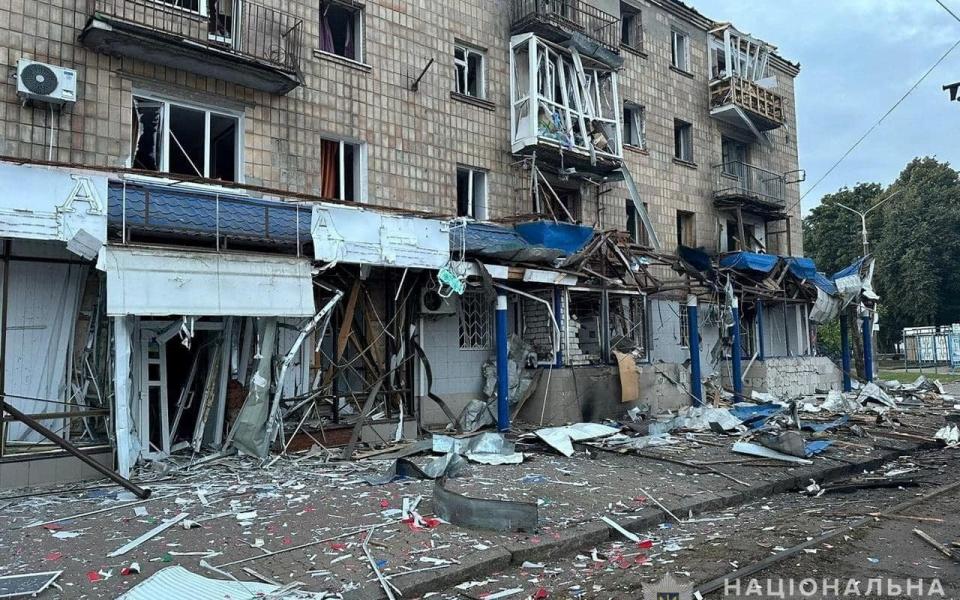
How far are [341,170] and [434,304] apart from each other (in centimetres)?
308

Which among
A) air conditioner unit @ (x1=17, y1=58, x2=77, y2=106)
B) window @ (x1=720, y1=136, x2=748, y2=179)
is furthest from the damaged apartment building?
window @ (x1=720, y1=136, x2=748, y2=179)

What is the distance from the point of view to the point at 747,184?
73.1 feet

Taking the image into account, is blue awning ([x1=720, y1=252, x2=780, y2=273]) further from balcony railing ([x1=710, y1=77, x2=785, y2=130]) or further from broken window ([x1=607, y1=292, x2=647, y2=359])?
balcony railing ([x1=710, y1=77, x2=785, y2=130])

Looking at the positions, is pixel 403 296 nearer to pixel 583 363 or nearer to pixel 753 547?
pixel 583 363

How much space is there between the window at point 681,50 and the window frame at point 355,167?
12468 millimetres

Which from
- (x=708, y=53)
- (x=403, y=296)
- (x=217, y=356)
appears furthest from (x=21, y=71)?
(x=708, y=53)

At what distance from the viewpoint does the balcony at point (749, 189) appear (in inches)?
824

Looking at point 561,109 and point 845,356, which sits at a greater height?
point 561,109

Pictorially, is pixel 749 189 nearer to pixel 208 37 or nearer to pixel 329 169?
pixel 329 169

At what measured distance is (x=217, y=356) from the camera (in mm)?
10000

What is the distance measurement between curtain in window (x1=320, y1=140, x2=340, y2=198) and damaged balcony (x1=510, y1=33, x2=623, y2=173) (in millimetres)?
4493

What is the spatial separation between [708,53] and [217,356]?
18585mm

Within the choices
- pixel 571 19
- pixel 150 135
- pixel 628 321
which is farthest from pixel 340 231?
pixel 571 19

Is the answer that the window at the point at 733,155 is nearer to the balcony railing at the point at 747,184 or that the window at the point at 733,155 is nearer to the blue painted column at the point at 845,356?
the balcony railing at the point at 747,184
